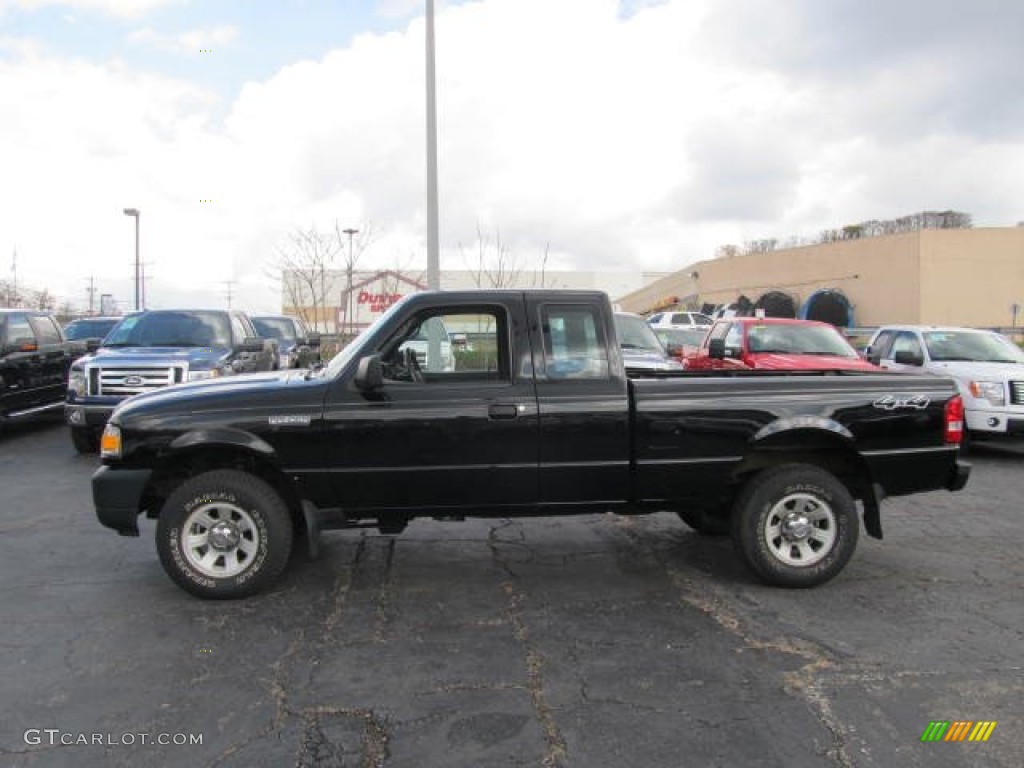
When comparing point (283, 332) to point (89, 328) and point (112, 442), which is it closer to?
point (89, 328)

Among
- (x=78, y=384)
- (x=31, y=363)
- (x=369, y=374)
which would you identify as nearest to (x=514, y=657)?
(x=369, y=374)

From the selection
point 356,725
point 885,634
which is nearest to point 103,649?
point 356,725

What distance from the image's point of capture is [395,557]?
5.95 metres

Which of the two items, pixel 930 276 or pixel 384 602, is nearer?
pixel 384 602

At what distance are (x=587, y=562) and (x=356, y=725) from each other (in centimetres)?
264

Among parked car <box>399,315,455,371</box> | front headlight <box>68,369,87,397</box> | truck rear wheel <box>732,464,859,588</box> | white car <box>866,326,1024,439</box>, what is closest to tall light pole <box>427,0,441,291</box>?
front headlight <box>68,369,87,397</box>

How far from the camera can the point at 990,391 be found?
10070 millimetres

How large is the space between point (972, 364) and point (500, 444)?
27.6 ft

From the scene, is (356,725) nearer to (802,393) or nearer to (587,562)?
(587,562)

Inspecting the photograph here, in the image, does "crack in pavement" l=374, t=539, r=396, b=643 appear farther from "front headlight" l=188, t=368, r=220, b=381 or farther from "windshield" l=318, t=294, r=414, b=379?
"front headlight" l=188, t=368, r=220, b=381

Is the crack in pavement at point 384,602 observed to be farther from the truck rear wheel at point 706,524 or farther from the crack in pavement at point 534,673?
the truck rear wheel at point 706,524

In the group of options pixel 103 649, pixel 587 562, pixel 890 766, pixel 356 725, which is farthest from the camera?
pixel 587 562

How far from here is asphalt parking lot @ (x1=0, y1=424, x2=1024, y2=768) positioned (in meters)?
3.33

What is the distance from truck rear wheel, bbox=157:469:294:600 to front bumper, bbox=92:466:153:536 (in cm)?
20
